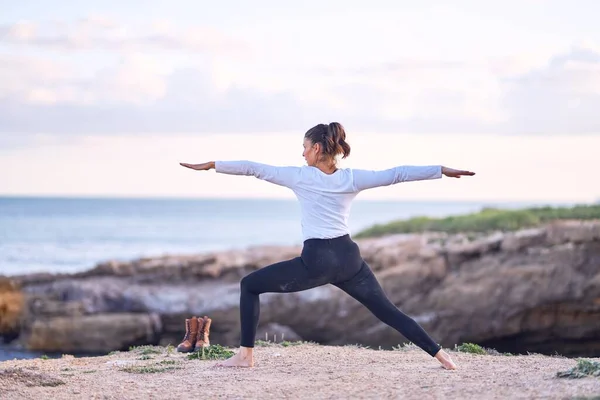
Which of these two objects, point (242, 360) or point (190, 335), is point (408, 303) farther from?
point (242, 360)

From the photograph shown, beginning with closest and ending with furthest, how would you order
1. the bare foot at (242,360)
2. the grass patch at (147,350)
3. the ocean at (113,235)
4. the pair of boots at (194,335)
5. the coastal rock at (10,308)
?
1. the bare foot at (242,360)
2. the pair of boots at (194,335)
3. the grass patch at (147,350)
4. the coastal rock at (10,308)
5. the ocean at (113,235)

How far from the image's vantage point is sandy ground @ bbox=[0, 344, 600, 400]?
21.6ft

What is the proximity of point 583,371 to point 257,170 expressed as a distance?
3138 millimetres

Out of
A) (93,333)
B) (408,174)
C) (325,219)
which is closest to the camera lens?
(408,174)

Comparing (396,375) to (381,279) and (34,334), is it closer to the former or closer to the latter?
(381,279)

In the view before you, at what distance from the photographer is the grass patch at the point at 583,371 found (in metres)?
6.79

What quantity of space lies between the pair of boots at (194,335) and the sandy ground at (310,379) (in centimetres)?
30

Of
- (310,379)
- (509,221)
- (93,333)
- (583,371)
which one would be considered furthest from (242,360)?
(509,221)

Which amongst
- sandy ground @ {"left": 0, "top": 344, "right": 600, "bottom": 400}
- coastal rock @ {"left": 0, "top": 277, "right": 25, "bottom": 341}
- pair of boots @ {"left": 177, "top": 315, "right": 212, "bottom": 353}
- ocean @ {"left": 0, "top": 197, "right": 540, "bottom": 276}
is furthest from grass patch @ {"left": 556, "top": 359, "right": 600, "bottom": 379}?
ocean @ {"left": 0, "top": 197, "right": 540, "bottom": 276}

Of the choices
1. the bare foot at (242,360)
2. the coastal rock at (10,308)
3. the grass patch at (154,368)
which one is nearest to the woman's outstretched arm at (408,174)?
the bare foot at (242,360)

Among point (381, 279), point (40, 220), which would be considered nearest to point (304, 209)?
point (381, 279)

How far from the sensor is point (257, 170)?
23.9 feet

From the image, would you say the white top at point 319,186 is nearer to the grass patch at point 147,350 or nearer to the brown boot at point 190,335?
the brown boot at point 190,335

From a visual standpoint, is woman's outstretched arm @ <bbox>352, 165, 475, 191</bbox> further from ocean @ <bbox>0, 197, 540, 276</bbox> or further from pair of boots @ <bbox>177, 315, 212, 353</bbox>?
ocean @ <bbox>0, 197, 540, 276</bbox>
